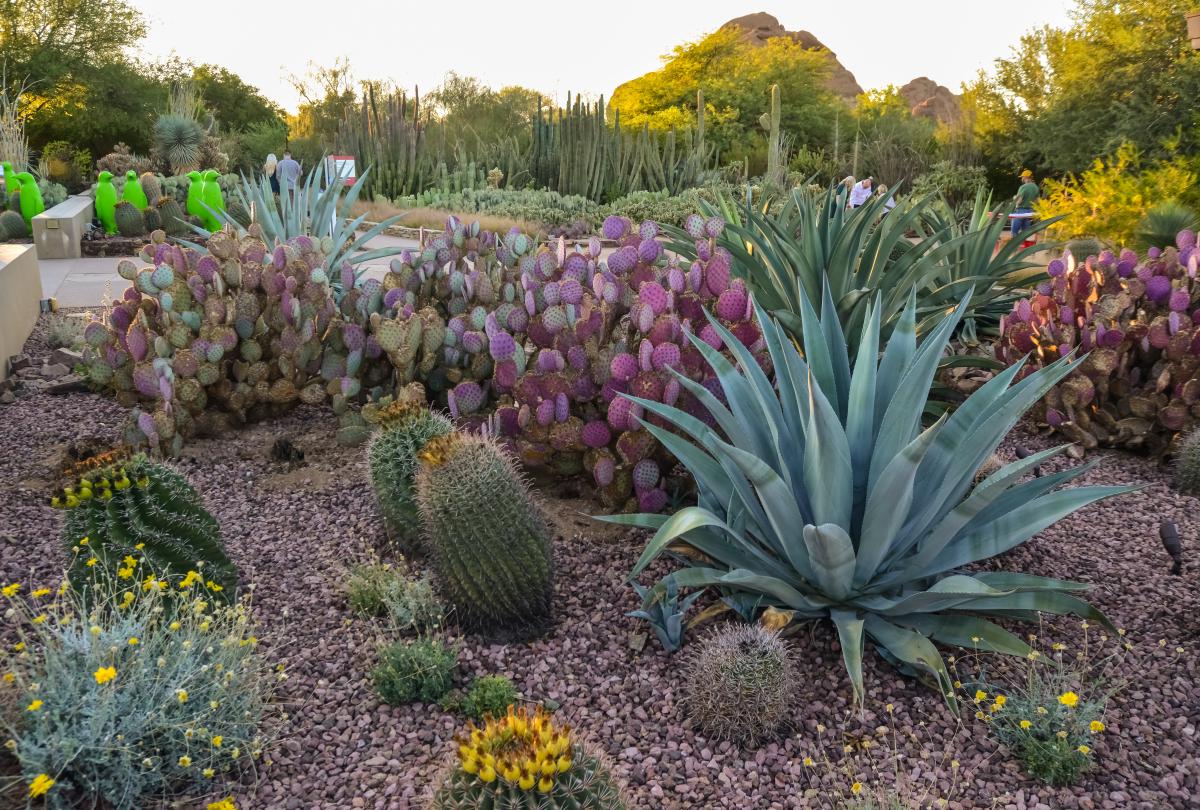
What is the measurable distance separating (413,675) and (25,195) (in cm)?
1326

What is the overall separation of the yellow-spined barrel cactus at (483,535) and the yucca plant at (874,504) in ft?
1.04

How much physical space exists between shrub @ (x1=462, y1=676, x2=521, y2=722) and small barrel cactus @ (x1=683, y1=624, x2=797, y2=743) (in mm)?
509

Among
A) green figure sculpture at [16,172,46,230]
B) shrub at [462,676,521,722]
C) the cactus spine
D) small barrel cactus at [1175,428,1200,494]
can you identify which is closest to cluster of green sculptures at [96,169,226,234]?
the cactus spine

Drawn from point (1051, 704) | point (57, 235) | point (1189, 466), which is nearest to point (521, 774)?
point (1051, 704)

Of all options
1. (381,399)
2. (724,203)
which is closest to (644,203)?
(724,203)

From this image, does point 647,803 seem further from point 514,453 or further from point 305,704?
point 514,453

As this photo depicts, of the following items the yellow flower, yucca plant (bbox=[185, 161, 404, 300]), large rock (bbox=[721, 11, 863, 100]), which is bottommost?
the yellow flower

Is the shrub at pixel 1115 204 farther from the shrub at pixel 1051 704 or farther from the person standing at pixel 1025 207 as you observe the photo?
the shrub at pixel 1051 704

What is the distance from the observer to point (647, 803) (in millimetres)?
2295

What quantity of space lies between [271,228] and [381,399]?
280 centimetres

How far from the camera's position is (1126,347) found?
4.65 metres

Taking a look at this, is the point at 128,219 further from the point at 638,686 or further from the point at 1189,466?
the point at 1189,466

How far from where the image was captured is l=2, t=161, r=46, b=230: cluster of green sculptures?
1305 cm

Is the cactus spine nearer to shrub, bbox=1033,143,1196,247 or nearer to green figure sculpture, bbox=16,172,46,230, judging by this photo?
green figure sculpture, bbox=16,172,46,230
